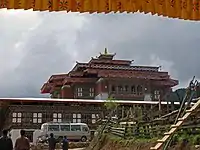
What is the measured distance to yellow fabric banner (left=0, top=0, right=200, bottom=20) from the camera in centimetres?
388

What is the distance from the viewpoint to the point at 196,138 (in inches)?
393

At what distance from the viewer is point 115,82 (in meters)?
39.4

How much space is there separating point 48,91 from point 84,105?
14.3 meters

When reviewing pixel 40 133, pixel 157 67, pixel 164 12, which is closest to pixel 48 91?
pixel 157 67

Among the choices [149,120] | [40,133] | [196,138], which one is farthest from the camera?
[40,133]

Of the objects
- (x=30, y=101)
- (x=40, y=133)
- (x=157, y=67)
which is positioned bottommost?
(x=40, y=133)

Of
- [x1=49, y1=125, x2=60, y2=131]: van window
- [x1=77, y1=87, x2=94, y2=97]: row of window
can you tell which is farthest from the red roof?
[x1=49, y1=125, x2=60, y2=131]: van window

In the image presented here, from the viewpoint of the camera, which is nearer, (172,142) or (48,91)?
(172,142)

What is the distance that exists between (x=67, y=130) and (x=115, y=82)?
32.8ft

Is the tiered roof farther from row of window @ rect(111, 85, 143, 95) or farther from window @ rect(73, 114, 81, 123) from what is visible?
window @ rect(73, 114, 81, 123)

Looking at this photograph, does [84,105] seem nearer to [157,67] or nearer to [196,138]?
[157,67]

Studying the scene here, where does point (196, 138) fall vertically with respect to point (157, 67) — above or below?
below

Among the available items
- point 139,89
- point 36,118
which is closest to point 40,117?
point 36,118

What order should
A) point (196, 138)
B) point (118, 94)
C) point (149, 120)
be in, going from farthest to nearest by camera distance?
point (118, 94), point (149, 120), point (196, 138)
